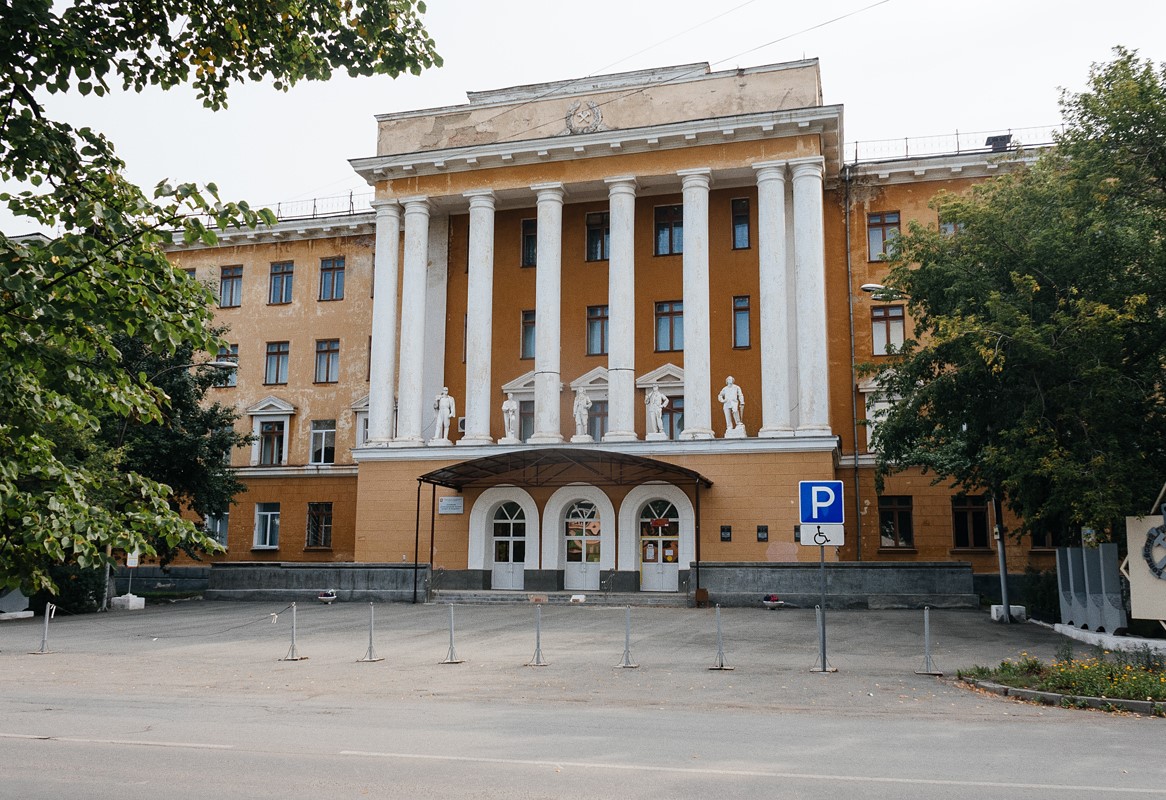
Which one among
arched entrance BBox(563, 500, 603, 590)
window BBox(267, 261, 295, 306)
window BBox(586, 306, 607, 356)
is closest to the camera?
arched entrance BBox(563, 500, 603, 590)

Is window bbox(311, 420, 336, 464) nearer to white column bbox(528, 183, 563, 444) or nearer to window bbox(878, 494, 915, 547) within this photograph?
white column bbox(528, 183, 563, 444)

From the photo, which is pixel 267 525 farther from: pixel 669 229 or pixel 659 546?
Answer: pixel 669 229

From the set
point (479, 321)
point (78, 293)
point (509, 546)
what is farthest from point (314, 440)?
point (78, 293)

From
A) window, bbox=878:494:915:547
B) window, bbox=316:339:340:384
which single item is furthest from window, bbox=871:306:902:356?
A: window, bbox=316:339:340:384

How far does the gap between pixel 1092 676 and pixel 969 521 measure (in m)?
24.9

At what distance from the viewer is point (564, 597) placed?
32344mm

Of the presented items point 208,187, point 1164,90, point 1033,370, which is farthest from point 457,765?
point 1164,90

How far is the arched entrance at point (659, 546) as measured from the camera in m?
34.3

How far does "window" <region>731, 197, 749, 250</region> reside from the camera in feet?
124

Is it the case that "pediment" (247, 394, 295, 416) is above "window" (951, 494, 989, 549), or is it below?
above

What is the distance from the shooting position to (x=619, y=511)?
35.0 m

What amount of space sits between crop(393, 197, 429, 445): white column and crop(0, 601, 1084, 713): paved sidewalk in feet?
31.2

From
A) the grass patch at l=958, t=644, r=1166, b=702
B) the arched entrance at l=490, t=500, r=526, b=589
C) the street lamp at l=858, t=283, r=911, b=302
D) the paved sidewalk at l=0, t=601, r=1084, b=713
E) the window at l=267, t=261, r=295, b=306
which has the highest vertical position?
the window at l=267, t=261, r=295, b=306

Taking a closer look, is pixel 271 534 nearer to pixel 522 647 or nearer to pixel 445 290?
pixel 445 290
